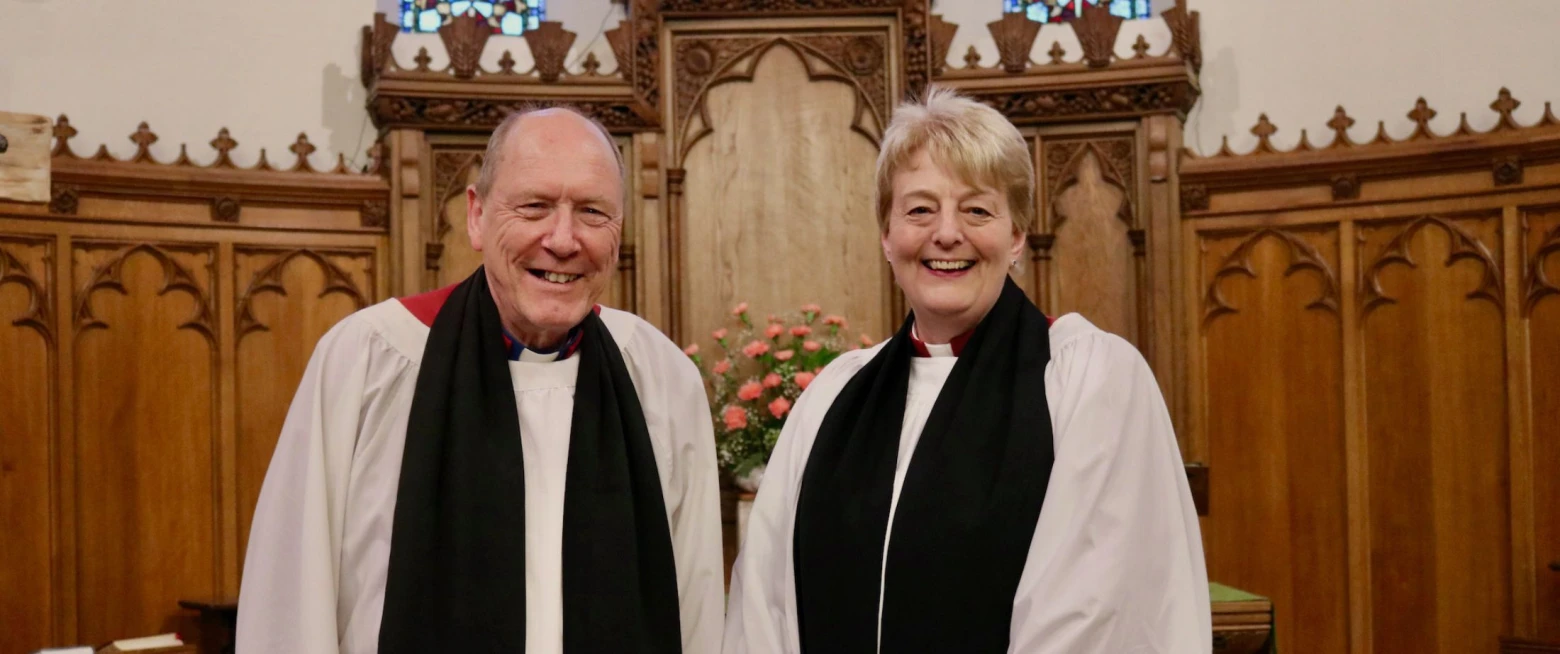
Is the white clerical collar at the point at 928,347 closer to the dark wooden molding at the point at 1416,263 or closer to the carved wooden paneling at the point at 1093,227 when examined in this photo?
the carved wooden paneling at the point at 1093,227

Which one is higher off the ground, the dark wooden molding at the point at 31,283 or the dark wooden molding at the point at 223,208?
the dark wooden molding at the point at 223,208

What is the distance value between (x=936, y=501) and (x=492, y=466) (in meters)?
0.80

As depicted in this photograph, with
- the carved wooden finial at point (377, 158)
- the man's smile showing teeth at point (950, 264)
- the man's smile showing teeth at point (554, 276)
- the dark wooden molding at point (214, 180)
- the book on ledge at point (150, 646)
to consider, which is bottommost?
the book on ledge at point (150, 646)

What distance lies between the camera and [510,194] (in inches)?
93.9

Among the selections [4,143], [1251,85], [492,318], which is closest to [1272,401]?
[1251,85]

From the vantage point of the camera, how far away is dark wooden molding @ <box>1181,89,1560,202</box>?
5.73 m

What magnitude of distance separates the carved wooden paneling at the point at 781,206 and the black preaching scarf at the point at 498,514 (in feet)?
13.0

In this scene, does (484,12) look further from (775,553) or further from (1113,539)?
(1113,539)

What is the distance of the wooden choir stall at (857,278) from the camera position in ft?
18.8

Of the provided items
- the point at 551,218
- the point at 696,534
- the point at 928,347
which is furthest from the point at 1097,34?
the point at 551,218

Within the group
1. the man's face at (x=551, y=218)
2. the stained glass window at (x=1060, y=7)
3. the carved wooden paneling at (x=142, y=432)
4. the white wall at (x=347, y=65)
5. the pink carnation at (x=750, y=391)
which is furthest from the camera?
the stained glass window at (x=1060, y=7)

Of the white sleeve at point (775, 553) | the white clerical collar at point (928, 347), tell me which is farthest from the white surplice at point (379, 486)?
the white clerical collar at point (928, 347)

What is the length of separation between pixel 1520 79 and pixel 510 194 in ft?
18.1

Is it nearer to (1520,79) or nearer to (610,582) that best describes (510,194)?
(610,582)
